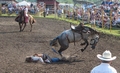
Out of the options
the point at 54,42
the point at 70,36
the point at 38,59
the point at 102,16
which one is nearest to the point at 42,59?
the point at 38,59

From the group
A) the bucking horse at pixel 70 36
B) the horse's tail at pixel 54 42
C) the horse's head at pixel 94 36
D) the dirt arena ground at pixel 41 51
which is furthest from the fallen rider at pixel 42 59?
the horse's head at pixel 94 36

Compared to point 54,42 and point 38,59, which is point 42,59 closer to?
point 38,59

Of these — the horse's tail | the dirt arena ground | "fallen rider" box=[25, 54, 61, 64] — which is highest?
the horse's tail

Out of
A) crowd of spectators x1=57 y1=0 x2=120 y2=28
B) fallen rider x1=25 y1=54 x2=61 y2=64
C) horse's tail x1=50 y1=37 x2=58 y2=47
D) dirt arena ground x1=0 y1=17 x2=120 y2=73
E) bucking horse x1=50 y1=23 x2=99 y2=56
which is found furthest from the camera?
crowd of spectators x1=57 y1=0 x2=120 y2=28

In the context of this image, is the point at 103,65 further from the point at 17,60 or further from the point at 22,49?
the point at 22,49

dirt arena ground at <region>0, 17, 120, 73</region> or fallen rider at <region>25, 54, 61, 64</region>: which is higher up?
fallen rider at <region>25, 54, 61, 64</region>

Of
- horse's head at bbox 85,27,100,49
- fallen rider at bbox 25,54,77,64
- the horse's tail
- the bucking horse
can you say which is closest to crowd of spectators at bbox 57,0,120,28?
horse's head at bbox 85,27,100,49

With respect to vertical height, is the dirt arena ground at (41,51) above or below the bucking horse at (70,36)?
below

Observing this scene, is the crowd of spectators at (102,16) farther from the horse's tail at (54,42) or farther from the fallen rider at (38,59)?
the fallen rider at (38,59)

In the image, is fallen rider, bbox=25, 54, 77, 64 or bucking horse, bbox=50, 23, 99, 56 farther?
bucking horse, bbox=50, 23, 99, 56

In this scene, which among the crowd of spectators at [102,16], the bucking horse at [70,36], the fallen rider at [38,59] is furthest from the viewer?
the crowd of spectators at [102,16]

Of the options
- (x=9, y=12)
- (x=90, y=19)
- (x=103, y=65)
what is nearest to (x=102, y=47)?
(x=103, y=65)

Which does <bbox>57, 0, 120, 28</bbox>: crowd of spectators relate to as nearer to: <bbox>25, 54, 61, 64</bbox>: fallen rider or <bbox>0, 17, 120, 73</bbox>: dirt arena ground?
<bbox>0, 17, 120, 73</bbox>: dirt arena ground

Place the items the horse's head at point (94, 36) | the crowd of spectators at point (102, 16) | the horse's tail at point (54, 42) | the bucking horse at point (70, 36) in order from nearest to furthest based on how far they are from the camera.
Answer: the bucking horse at point (70, 36) → the horse's tail at point (54, 42) → the horse's head at point (94, 36) → the crowd of spectators at point (102, 16)
